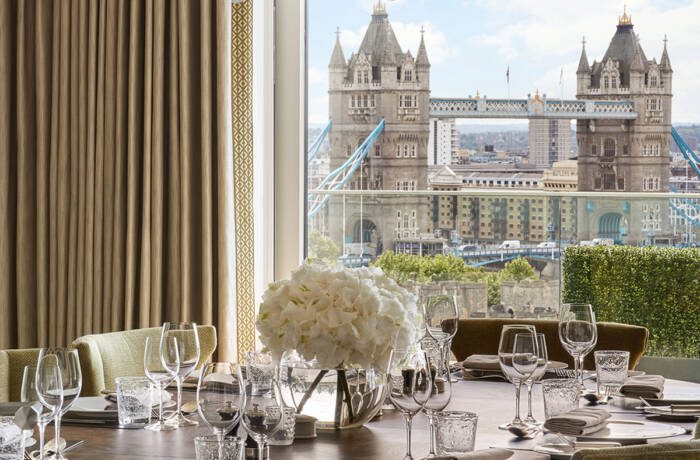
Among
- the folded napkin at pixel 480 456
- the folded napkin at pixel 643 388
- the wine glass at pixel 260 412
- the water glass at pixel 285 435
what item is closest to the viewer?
the folded napkin at pixel 480 456

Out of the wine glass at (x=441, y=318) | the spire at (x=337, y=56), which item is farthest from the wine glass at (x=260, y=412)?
the spire at (x=337, y=56)

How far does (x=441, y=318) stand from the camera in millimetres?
2457

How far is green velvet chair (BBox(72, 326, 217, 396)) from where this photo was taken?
8.75ft

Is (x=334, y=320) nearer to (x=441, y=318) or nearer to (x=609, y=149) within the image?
(x=441, y=318)

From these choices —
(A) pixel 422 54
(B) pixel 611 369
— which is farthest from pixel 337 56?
(B) pixel 611 369

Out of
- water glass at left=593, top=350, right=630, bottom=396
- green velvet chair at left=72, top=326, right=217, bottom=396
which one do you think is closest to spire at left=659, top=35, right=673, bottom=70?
water glass at left=593, top=350, right=630, bottom=396

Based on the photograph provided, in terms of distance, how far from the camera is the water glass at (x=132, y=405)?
209 cm

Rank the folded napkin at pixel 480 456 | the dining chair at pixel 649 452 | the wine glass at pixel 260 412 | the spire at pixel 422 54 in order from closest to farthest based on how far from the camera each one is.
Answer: the dining chair at pixel 649 452
the folded napkin at pixel 480 456
the wine glass at pixel 260 412
the spire at pixel 422 54

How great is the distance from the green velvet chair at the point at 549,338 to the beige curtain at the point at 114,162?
1164mm

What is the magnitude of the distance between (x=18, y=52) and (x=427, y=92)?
1.69m

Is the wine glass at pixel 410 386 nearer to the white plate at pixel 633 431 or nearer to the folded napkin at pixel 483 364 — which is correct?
the white plate at pixel 633 431

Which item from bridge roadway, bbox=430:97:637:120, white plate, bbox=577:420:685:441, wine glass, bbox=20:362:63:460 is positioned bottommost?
white plate, bbox=577:420:685:441

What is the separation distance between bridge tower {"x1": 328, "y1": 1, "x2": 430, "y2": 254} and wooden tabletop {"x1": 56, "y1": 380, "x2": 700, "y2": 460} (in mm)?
2168

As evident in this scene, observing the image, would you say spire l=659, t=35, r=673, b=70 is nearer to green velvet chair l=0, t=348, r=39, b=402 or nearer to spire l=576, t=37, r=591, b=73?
spire l=576, t=37, r=591, b=73
